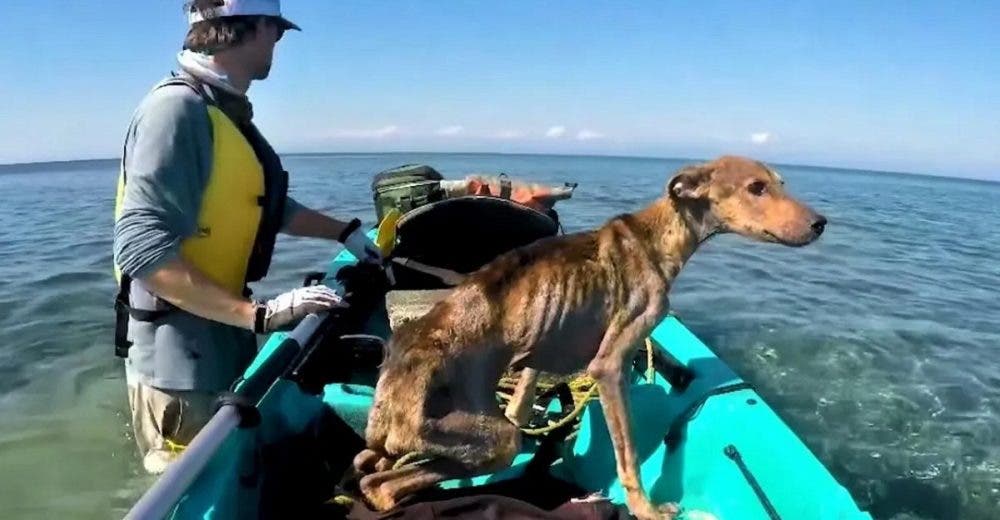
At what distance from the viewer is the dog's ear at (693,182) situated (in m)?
4.83

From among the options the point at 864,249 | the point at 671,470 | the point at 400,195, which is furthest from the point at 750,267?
the point at 671,470

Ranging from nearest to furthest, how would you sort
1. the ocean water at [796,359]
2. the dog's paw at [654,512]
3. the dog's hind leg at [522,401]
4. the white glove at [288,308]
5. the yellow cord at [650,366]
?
the white glove at [288,308] < the dog's paw at [654,512] < the dog's hind leg at [522,401] < the yellow cord at [650,366] < the ocean water at [796,359]

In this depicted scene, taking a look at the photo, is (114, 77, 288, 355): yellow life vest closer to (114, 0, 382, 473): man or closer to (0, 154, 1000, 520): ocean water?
(114, 0, 382, 473): man

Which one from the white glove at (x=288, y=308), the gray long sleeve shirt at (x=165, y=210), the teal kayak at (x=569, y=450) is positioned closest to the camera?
the teal kayak at (x=569, y=450)

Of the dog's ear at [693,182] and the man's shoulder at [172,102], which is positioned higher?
the man's shoulder at [172,102]

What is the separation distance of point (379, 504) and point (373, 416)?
0.47 m

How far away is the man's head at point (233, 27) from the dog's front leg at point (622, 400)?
2633 mm

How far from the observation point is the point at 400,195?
9422 mm

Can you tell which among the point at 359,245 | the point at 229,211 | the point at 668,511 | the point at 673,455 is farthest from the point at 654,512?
the point at 359,245

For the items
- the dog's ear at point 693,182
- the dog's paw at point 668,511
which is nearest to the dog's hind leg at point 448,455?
the dog's paw at point 668,511

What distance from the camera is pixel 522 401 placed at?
5.30m

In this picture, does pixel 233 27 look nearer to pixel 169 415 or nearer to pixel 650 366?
pixel 169 415

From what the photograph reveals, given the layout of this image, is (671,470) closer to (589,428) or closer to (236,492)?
(589,428)

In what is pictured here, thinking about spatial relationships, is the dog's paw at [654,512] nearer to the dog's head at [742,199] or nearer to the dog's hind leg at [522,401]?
the dog's hind leg at [522,401]
